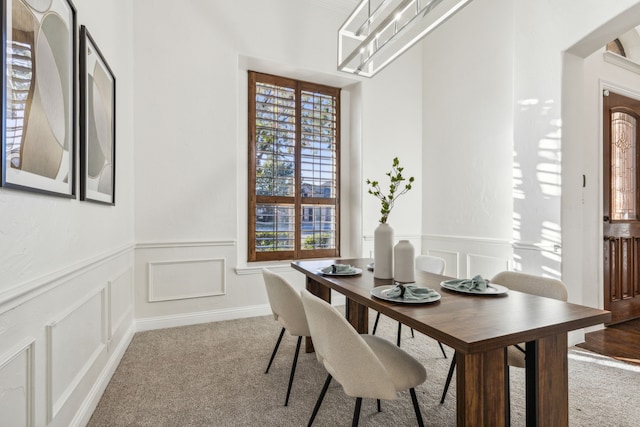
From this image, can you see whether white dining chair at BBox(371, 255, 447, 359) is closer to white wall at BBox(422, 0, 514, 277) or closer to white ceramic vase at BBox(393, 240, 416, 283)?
white ceramic vase at BBox(393, 240, 416, 283)

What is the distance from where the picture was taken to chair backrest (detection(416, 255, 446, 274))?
249 centimetres

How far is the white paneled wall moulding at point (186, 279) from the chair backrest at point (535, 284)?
8.05ft

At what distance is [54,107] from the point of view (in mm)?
1338

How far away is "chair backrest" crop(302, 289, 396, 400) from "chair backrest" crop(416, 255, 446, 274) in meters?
1.45

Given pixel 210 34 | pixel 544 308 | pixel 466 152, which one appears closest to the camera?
pixel 544 308

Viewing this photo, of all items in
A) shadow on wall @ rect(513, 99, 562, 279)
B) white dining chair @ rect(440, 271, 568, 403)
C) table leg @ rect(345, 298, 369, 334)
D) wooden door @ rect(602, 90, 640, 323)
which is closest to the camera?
white dining chair @ rect(440, 271, 568, 403)

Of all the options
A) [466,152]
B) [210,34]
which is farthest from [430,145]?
[210,34]

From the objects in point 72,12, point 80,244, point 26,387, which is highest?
point 72,12

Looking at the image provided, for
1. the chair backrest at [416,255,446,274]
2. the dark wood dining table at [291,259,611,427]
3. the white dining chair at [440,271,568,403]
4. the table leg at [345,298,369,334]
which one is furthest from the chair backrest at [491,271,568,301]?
the table leg at [345,298,369,334]

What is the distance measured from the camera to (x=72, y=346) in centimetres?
151

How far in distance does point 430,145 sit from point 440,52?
3.65 feet

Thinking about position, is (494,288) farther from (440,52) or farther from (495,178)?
(440,52)

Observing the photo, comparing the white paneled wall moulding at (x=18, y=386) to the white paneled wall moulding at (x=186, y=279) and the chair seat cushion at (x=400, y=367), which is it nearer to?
the chair seat cushion at (x=400, y=367)

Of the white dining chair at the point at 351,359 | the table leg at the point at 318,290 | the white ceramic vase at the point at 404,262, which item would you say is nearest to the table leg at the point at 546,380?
the white dining chair at the point at 351,359
